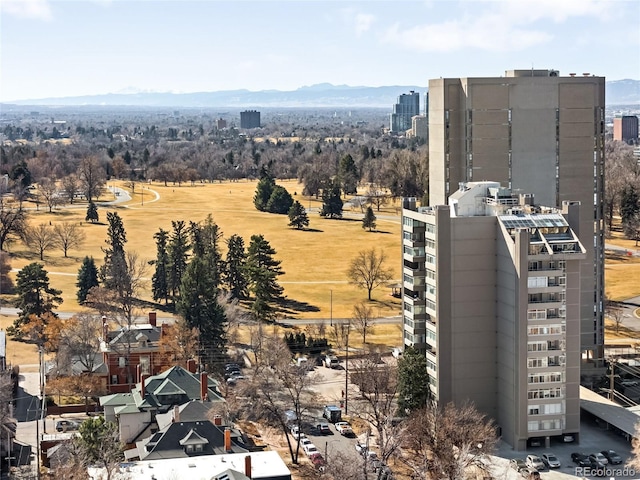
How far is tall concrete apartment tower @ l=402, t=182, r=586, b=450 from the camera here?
4625 centimetres

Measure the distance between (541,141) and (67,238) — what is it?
50.8 meters

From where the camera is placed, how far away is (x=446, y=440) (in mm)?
42094

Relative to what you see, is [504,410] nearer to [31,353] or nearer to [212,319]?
[212,319]

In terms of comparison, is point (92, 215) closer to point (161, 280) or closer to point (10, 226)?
point (10, 226)

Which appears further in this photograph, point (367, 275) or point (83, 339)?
point (367, 275)

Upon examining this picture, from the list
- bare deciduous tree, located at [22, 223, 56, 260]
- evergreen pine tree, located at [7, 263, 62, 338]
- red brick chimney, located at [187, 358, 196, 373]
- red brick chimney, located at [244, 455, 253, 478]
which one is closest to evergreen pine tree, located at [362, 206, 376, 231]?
bare deciduous tree, located at [22, 223, 56, 260]

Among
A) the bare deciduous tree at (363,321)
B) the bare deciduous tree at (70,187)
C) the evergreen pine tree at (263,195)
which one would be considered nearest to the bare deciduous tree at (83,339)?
the bare deciduous tree at (363,321)

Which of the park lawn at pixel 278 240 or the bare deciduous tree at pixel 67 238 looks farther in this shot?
the bare deciduous tree at pixel 67 238

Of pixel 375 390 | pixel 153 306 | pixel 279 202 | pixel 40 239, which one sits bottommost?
pixel 153 306

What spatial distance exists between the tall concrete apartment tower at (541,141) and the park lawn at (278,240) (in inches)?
706

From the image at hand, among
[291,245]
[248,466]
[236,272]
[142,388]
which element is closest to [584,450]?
[248,466]

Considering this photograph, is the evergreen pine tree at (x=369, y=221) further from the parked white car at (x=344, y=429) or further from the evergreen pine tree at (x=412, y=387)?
the evergreen pine tree at (x=412, y=387)

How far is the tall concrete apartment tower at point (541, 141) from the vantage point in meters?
59.2

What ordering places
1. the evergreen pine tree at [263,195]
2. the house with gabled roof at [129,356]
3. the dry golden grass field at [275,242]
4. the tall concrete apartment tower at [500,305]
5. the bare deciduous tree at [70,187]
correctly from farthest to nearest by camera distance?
1. the bare deciduous tree at [70,187]
2. the evergreen pine tree at [263,195]
3. the dry golden grass field at [275,242]
4. the house with gabled roof at [129,356]
5. the tall concrete apartment tower at [500,305]
